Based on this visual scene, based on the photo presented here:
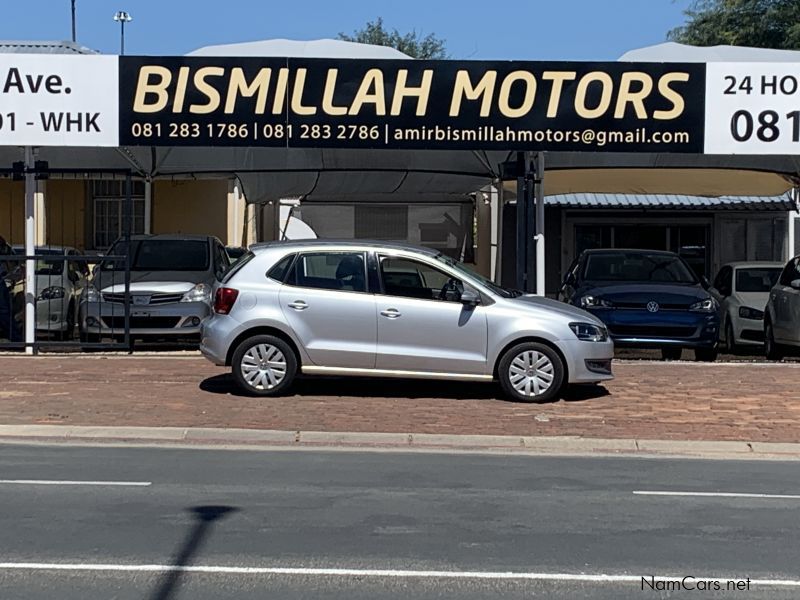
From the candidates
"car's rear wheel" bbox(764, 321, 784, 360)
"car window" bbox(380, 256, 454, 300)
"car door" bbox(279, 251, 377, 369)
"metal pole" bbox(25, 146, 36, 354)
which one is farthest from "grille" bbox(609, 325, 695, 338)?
"metal pole" bbox(25, 146, 36, 354)

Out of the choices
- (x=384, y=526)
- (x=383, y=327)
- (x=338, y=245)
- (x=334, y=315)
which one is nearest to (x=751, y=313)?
(x=383, y=327)

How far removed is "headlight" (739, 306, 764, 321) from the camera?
17.2 metres

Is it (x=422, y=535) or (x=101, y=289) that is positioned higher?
Answer: (x=101, y=289)

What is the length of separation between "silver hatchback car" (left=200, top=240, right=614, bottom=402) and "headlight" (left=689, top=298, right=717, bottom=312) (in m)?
3.54

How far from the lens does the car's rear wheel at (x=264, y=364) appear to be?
37.9 feet

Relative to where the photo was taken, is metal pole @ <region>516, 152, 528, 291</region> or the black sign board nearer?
the black sign board

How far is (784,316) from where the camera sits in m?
15.3

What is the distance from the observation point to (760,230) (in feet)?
89.2

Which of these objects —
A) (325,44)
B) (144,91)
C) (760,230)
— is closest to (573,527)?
(144,91)

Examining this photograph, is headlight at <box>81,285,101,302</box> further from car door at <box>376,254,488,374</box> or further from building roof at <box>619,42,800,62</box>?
building roof at <box>619,42,800,62</box>

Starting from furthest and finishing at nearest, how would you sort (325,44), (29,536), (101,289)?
(325,44), (101,289), (29,536)

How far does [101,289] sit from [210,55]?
12.2 ft

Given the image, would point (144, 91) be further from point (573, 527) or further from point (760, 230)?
point (760, 230)
